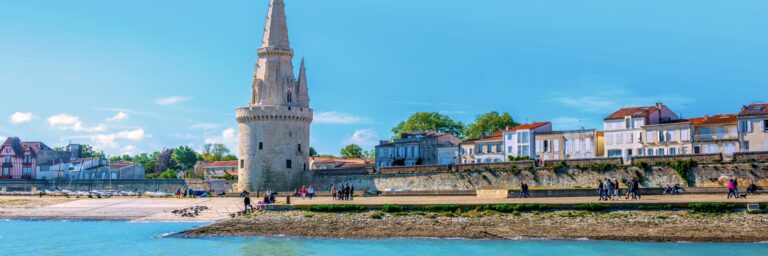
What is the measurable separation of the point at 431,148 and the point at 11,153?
1799 inches

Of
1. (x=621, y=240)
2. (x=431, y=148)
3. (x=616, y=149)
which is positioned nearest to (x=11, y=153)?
(x=431, y=148)

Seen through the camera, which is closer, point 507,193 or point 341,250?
point 341,250

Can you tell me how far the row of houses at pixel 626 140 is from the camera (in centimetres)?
5050

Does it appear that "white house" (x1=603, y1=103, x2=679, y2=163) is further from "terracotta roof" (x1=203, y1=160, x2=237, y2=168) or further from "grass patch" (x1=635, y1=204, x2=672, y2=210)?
"terracotta roof" (x1=203, y1=160, x2=237, y2=168)

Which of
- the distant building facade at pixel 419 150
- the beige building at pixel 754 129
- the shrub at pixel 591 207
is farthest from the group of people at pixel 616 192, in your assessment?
the distant building facade at pixel 419 150

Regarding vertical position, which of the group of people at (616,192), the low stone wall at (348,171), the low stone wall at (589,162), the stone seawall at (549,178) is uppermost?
the low stone wall at (589,162)

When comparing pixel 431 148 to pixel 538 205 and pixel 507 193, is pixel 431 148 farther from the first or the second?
pixel 538 205

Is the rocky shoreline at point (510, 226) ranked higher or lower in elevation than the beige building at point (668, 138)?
lower

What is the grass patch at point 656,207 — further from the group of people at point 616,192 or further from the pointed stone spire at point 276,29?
the pointed stone spire at point 276,29

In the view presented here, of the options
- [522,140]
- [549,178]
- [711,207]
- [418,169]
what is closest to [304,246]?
[711,207]

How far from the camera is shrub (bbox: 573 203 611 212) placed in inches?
1247

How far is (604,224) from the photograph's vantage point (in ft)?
99.5

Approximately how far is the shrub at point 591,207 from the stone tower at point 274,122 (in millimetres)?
30893

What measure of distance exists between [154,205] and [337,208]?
59.6 feet
